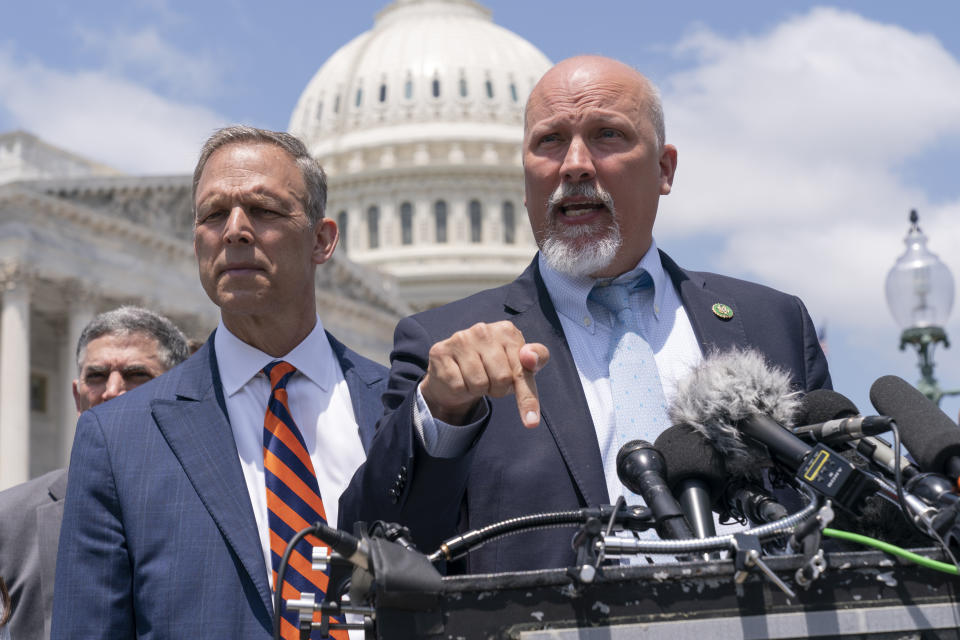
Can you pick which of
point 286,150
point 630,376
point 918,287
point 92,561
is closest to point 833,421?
point 630,376

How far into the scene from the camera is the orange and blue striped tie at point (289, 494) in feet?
9.91

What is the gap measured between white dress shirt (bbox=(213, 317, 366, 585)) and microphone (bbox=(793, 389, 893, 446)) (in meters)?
1.46

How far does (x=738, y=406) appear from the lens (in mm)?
2074

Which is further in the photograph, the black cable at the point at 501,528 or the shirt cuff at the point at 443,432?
the shirt cuff at the point at 443,432

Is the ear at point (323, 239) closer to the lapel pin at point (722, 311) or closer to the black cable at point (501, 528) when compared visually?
the lapel pin at point (722, 311)

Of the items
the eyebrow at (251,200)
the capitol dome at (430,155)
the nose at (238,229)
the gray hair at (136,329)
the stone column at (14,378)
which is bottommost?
the nose at (238,229)

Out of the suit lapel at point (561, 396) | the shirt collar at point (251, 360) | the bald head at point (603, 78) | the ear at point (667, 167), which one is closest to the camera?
the suit lapel at point (561, 396)

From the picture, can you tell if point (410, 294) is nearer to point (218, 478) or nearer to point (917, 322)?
point (917, 322)

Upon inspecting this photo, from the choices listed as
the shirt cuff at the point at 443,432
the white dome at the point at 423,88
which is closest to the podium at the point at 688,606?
the shirt cuff at the point at 443,432

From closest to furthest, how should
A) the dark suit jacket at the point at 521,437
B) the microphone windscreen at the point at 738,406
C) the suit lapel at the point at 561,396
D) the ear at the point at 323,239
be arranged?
1. the microphone windscreen at the point at 738,406
2. the dark suit jacket at the point at 521,437
3. the suit lapel at the point at 561,396
4. the ear at the point at 323,239

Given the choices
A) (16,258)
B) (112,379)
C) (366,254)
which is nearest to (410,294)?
(366,254)

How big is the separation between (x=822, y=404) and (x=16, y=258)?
3171cm

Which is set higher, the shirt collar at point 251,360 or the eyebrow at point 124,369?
the eyebrow at point 124,369

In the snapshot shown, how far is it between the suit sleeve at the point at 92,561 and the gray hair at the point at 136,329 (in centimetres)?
203
